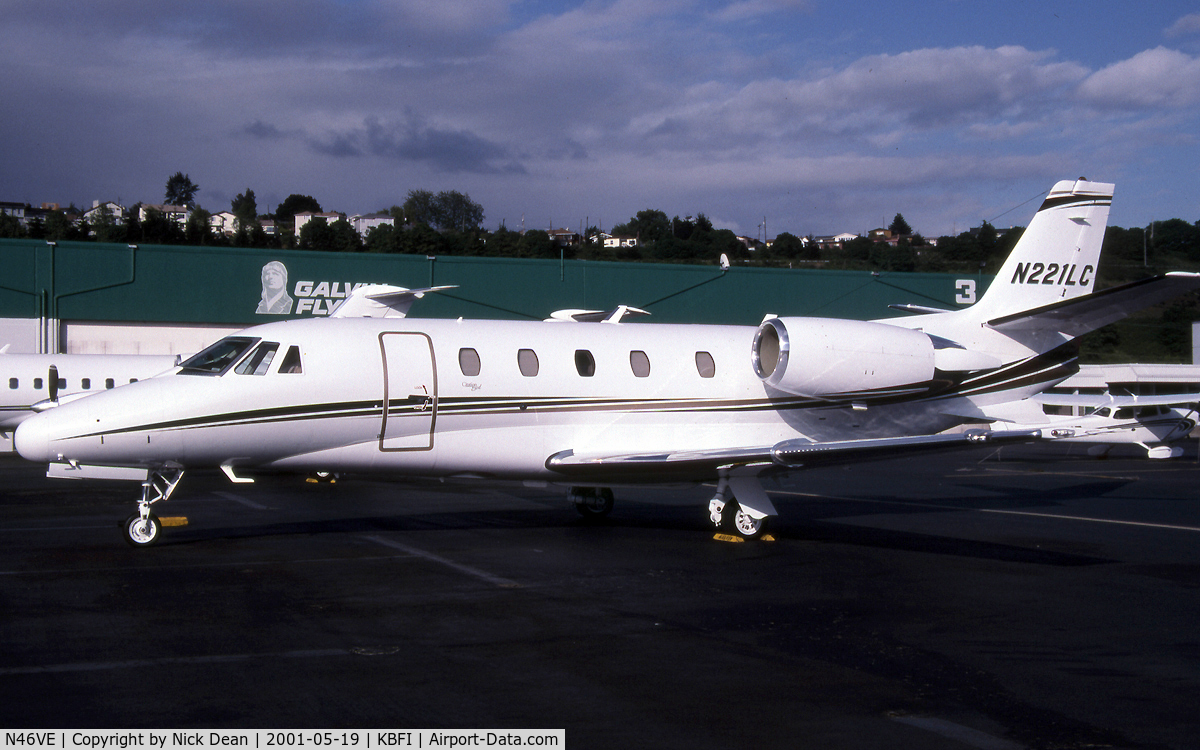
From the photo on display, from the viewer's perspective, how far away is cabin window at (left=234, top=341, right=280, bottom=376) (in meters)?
12.7

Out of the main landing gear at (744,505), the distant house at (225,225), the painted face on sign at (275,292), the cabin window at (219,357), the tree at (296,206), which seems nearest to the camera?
the cabin window at (219,357)

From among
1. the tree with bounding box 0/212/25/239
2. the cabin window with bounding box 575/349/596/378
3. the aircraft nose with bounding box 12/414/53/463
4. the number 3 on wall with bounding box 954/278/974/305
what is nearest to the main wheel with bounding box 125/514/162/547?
the aircraft nose with bounding box 12/414/53/463

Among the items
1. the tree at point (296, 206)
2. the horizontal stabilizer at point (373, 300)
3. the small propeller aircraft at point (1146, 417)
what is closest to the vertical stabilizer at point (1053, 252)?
the horizontal stabilizer at point (373, 300)

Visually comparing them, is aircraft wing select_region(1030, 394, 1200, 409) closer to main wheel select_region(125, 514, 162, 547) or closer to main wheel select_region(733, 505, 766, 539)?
main wheel select_region(733, 505, 766, 539)

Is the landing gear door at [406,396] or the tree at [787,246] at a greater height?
the tree at [787,246]

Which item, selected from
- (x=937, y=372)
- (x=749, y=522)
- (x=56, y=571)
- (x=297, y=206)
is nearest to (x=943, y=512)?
(x=937, y=372)

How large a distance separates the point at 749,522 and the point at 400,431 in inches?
192

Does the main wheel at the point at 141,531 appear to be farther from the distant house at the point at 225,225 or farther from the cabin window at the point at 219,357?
the distant house at the point at 225,225

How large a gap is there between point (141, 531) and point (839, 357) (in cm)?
932

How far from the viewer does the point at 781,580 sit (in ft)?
37.3

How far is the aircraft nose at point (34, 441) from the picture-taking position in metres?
11.6

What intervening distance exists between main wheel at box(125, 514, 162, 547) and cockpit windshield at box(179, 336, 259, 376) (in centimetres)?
186

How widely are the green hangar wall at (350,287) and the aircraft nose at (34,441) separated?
2479cm

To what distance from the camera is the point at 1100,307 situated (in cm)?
1420
